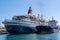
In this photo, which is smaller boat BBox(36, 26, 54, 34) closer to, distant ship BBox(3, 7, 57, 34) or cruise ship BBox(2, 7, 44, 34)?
distant ship BBox(3, 7, 57, 34)

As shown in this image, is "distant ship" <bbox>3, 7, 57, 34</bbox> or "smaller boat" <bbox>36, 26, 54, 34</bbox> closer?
"distant ship" <bbox>3, 7, 57, 34</bbox>

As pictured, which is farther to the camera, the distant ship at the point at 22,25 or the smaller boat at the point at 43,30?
A: the smaller boat at the point at 43,30

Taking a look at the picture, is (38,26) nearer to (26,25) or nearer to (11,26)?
(26,25)

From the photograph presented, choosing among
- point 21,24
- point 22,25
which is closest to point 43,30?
point 22,25

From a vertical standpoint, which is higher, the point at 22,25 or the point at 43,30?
the point at 22,25

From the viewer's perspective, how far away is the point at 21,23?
52625mm

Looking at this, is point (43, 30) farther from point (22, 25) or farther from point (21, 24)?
point (21, 24)

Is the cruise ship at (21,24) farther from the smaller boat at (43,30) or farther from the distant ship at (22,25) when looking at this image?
the smaller boat at (43,30)

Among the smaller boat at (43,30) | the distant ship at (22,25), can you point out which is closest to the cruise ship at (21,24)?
the distant ship at (22,25)

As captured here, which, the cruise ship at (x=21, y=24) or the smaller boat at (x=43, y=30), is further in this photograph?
the smaller boat at (x=43, y=30)

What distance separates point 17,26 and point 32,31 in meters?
6.47

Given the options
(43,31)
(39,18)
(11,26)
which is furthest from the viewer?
(39,18)

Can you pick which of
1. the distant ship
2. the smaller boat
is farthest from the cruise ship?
the smaller boat

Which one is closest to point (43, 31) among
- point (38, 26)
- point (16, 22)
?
point (38, 26)
